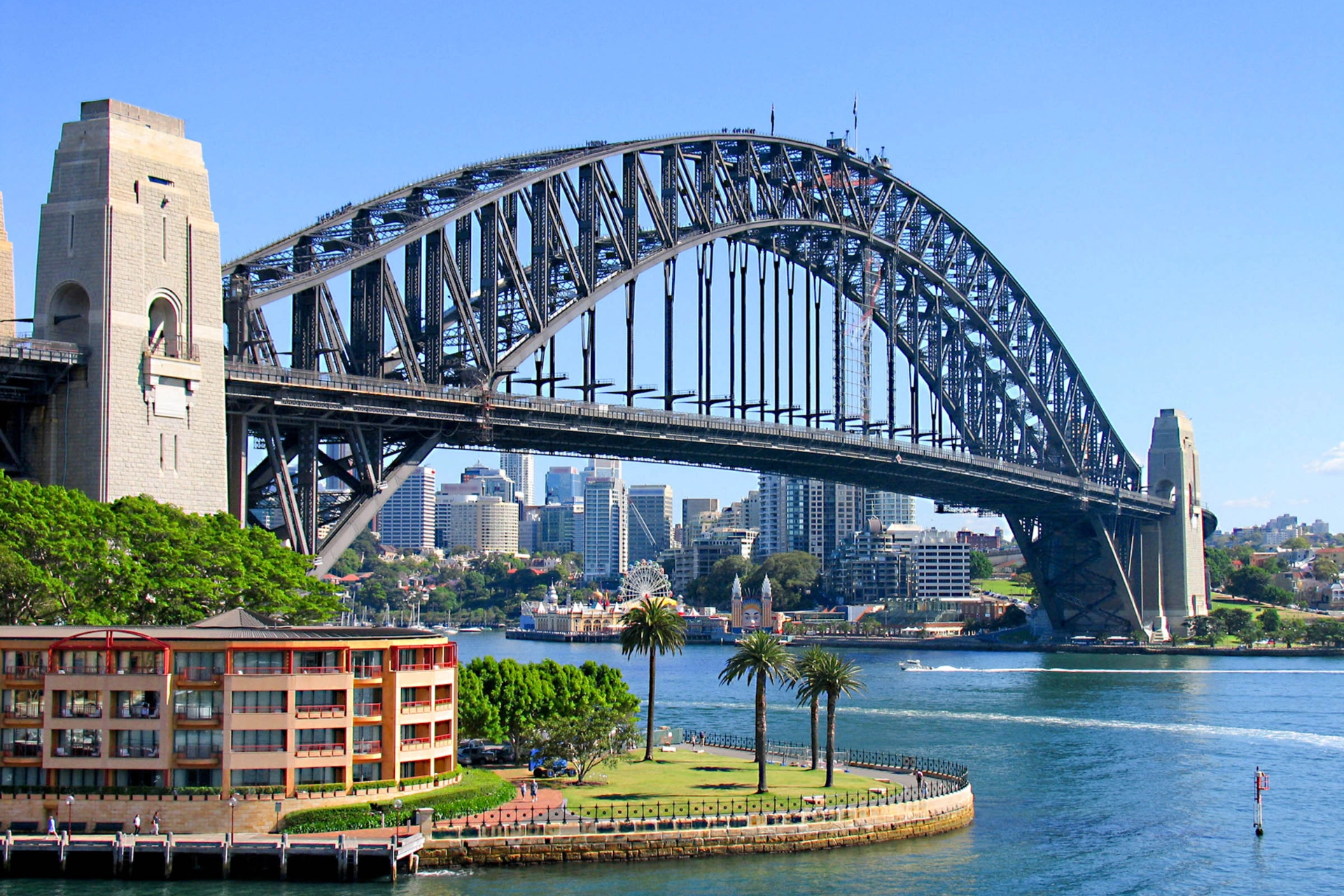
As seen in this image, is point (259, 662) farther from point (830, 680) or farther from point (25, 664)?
point (830, 680)

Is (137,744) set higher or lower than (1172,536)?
lower

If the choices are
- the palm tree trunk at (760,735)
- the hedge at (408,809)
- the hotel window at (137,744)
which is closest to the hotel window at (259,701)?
the hotel window at (137,744)

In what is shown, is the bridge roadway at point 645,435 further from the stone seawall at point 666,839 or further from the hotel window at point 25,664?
the stone seawall at point 666,839

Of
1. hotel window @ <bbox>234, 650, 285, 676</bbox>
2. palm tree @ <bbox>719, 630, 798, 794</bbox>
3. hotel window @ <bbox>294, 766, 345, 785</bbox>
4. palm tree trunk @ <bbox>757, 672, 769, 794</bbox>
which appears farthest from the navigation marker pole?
hotel window @ <bbox>234, 650, 285, 676</bbox>

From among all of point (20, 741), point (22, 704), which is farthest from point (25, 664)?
point (20, 741)

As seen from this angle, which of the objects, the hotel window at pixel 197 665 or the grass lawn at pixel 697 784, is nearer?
the hotel window at pixel 197 665

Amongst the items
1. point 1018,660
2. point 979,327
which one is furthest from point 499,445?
point 1018,660

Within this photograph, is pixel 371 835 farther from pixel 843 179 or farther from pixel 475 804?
pixel 843 179

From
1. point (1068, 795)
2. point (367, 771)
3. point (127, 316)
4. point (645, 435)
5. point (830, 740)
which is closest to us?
point (367, 771)
